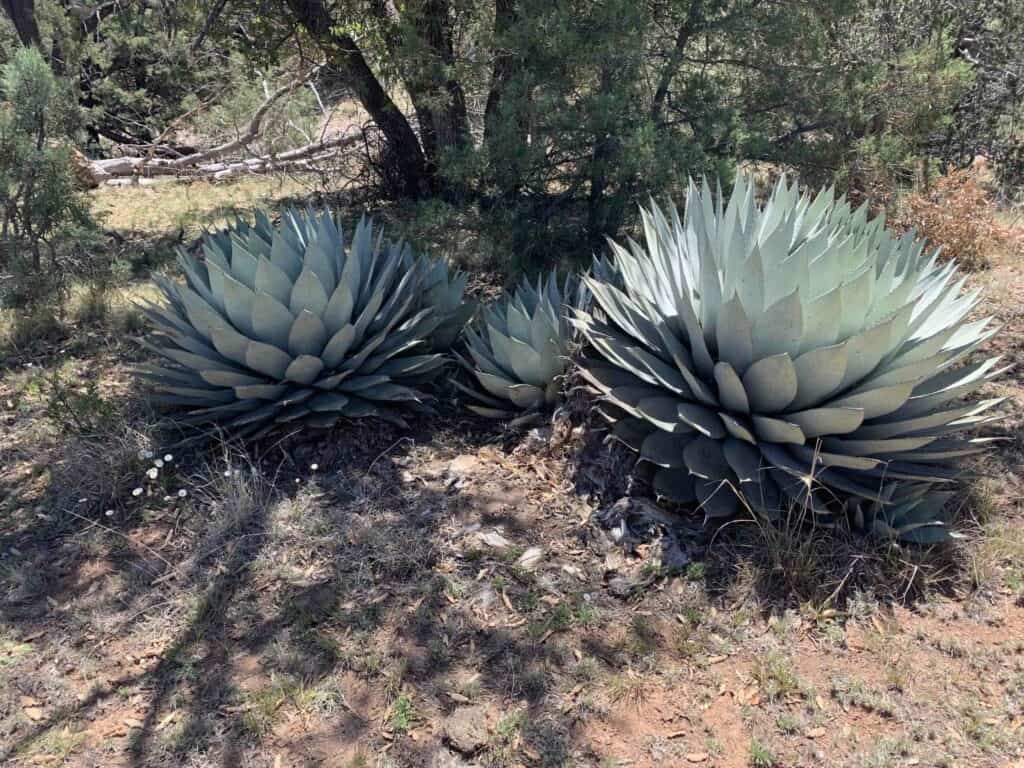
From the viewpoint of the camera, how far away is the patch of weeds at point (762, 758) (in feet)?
8.52

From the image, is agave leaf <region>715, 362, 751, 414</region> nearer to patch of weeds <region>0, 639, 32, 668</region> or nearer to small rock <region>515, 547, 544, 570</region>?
small rock <region>515, 547, 544, 570</region>

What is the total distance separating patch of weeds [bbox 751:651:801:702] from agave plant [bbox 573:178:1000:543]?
0.60m

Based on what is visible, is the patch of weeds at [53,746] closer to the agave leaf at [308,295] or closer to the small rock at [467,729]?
the small rock at [467,729]

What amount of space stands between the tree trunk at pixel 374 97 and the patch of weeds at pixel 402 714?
536 cm

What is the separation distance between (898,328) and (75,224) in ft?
18.5

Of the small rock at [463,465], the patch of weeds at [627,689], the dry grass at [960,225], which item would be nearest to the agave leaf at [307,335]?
the small rock at [463,465]

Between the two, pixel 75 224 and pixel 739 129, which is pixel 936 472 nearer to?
pixel 739 129

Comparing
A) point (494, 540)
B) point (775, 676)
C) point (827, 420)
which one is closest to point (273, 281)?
point (494, 540)

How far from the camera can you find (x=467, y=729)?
2.71 meters

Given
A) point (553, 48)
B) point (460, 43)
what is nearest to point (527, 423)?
point (553, 48)

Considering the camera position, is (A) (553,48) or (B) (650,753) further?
(A) (553,48)

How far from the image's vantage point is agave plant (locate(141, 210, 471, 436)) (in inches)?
155

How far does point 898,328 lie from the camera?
10.8 ft

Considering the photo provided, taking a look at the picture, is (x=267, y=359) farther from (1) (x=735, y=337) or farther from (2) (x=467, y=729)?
(1) (x=735, y=337)
